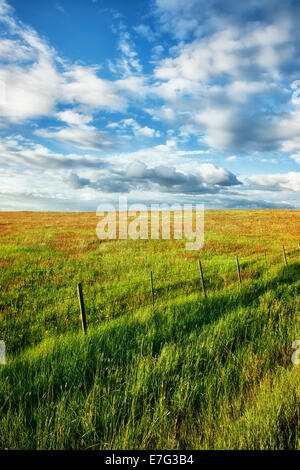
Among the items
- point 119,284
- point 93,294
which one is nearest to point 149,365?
point 93,294

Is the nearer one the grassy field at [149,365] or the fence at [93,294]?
the grassy field at [149,365]

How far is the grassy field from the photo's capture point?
3.21m

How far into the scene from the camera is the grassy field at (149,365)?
3207 millimetres

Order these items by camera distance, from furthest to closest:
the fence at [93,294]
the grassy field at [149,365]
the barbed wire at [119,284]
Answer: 1. the barbed wire at [119,284]
2. the fence at [93,294]
3. the grassy field at [149,365]

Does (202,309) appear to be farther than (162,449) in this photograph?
Yes

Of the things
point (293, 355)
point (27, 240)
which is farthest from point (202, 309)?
point (27, 240)

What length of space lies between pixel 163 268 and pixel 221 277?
376cm

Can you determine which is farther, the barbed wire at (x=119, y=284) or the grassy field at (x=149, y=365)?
the barbed wire at (x=119, y=284)

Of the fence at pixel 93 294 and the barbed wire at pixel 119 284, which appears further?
the barbed wire at pixel 119 284

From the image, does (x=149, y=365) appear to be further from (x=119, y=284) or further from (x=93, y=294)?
(x=119, y=284)

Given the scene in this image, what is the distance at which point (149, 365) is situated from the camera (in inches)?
173

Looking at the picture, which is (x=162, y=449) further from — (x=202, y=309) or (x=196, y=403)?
(x=202, y=309)

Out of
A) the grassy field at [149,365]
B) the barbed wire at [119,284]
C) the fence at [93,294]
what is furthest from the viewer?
the barbed wire at [119,284]
